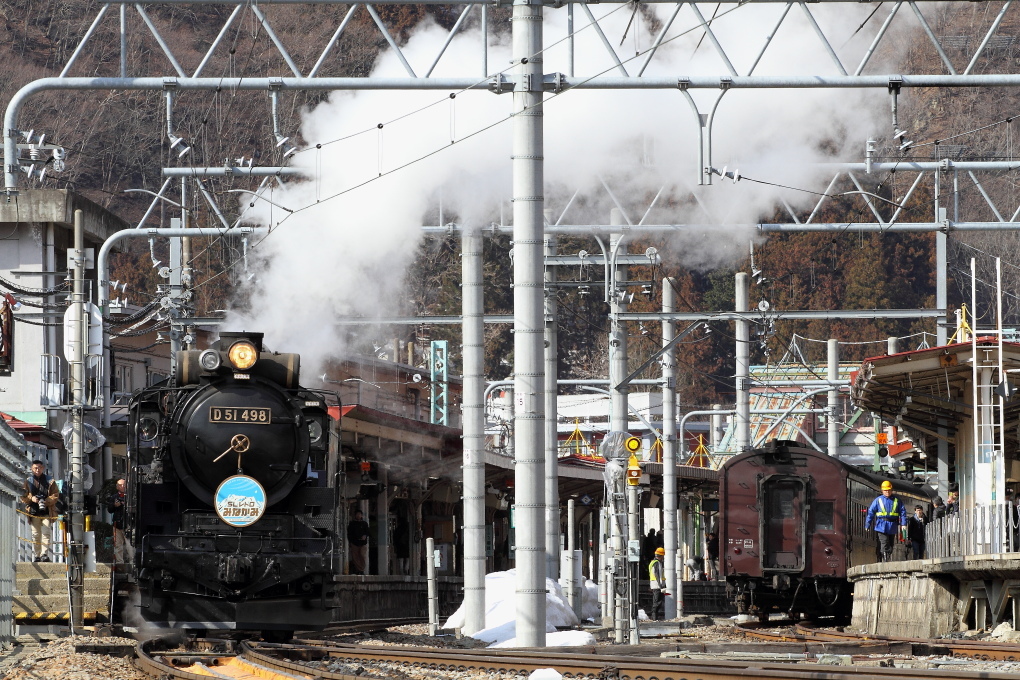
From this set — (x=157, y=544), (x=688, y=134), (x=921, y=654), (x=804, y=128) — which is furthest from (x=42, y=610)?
(x=804, y=128)

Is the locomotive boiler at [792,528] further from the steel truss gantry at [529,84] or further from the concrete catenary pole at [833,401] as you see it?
the concrete catenary pole at [833,401]

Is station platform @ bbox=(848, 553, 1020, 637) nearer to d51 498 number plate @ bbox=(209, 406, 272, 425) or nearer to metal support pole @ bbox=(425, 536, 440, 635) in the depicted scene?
metal support pole @ bbox=(425, 536, 440, 635)

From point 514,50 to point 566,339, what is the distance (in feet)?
226

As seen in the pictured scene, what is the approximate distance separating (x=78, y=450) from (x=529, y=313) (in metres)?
6.74

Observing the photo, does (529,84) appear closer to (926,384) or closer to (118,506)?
(118,506)

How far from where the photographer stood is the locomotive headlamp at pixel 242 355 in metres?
15.5

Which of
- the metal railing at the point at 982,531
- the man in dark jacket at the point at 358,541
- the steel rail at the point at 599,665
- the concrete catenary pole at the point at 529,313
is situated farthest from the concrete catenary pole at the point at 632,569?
the steel rail at the point at 599,665

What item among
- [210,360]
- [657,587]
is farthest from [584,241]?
[210,360]

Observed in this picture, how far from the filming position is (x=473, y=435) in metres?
20.4

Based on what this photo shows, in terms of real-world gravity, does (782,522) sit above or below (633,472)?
below

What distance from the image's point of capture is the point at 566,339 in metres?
83.3

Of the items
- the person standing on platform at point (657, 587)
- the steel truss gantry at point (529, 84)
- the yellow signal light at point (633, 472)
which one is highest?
the steel truss gantry at point (529, 84)

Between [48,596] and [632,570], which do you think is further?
[632,570]

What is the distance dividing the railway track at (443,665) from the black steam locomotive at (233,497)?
34.4 inches
